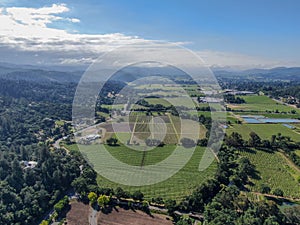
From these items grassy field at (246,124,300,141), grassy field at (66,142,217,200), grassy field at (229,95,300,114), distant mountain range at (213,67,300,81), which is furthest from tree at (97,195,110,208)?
distant mountain range at (213,67,300,81)

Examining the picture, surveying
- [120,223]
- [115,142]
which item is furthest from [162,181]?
[115,142]

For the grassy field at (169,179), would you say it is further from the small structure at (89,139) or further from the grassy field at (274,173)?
the grassy field at (274,173)

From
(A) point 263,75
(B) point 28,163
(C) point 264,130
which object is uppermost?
(A) point 263,75

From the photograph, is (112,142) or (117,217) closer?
(117,217)

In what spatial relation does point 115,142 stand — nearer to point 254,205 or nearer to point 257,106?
point 254,205

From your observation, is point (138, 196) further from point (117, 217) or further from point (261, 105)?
point (261, 105)

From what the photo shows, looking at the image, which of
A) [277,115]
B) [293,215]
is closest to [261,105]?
[277,115]

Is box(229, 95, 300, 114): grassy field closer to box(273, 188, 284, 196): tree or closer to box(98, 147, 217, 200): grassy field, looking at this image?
box(98, 147, 217, 200): grassy field

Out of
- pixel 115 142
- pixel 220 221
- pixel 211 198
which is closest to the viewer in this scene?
pixel 220 221
